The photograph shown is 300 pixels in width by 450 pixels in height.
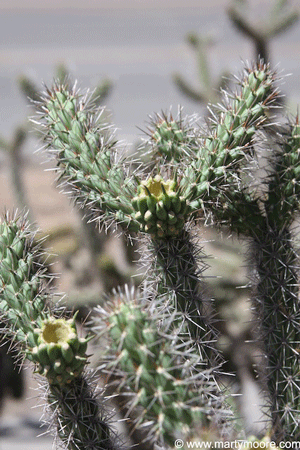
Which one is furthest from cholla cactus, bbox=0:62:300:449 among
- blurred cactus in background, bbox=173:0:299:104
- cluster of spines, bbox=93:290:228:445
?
blurred cactus in background, bbox=173:0:299:104

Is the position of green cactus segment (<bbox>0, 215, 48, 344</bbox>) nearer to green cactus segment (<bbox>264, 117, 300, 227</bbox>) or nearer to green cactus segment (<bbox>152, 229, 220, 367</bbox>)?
green cactus segment (<bbox>152, 229, 220, 367</bbox>)

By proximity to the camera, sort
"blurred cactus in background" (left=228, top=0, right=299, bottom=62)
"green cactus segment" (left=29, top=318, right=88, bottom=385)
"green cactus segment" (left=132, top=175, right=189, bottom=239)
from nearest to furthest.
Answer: "green cactus segment" (left=29, top=318, right=88, bottom=385) < "green cactus segment" (left=132, top=175, right=189, bottom=239) < "blurred cactus in background" (left=228, top=0, right=299, bottom=62)

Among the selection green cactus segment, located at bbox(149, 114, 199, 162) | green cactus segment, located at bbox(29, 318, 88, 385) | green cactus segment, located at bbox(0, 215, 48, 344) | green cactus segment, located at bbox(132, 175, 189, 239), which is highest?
green cactus segment, located at bbox(149, 114, 199, 162)

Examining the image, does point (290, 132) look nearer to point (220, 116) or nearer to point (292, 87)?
point (220, 116)

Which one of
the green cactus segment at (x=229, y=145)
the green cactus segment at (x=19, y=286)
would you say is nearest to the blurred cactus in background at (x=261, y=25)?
the green cactus segment at (x=229, y=145)

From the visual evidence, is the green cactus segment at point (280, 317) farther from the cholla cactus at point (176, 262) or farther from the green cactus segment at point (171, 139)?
the green cactus segment at point (171, 139)

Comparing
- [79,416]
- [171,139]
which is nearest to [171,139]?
[171,139]
